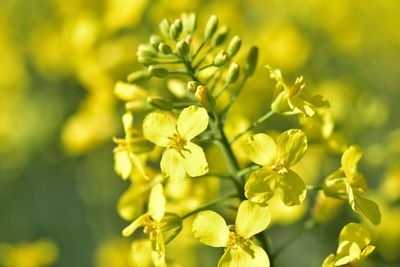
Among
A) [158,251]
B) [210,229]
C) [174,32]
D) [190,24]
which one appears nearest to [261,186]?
[210,229]

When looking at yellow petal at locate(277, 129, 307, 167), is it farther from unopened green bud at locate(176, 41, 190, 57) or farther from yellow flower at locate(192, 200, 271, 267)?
unopened green bud at locate(176, 41, 190, 57)

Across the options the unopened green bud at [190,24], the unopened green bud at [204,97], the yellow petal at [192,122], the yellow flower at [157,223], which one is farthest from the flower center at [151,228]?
the unopened green bud at [190,24]

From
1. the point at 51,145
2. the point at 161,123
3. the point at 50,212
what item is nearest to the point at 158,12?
the point at 51,145

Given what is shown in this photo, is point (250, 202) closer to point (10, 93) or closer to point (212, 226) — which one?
point (212, 226)

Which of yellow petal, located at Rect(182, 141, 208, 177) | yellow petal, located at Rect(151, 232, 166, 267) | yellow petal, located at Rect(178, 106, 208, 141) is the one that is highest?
yellow petal, located at Rect(178, 106, 208, 141)

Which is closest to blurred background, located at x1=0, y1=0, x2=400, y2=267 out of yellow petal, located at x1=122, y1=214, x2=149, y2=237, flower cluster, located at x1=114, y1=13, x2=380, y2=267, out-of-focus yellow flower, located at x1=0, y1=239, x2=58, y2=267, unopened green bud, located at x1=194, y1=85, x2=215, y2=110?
out-of-focus yellow flower, located at x1=0, y1=239, x2=58, y2=267

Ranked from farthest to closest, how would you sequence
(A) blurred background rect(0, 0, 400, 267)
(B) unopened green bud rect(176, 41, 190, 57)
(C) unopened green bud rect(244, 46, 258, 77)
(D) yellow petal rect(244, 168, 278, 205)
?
(A) blurred background rect(0, 0, 400, 267) → (C) unopened green bud rect(244, 46, 258, 77) → (B) unopened green bud rect(176, 41, 190, 57) → (D) yellow petal rect(244, 168, 278, 205)

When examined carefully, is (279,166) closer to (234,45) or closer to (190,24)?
(234,45)
